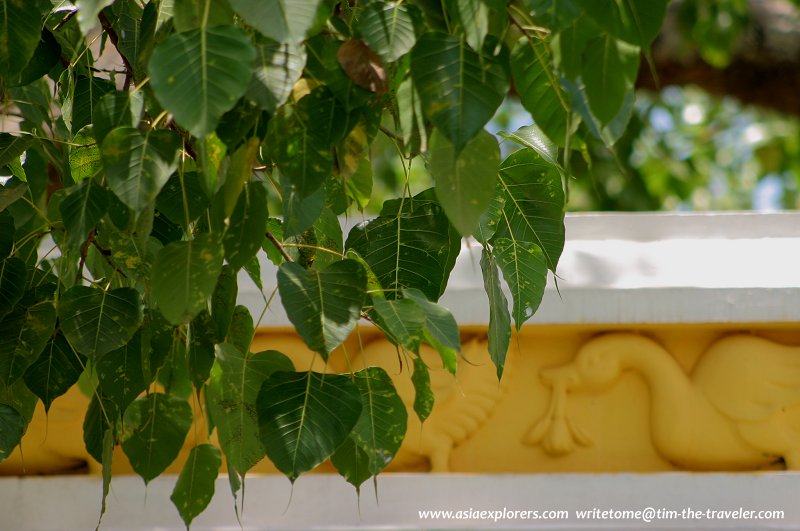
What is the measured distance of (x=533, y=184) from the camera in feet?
3.31

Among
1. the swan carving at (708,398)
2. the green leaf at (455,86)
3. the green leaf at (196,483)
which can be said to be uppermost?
the green leaf at (455,86)

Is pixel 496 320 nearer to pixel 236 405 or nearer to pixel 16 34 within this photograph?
pixel 236 405

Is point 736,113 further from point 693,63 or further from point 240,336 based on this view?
point 240,336

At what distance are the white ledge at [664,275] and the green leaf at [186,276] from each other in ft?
2.44

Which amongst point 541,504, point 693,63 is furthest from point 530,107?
point 693,63

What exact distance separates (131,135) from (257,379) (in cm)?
25

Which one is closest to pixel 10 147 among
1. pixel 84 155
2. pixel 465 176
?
pixel 84 155

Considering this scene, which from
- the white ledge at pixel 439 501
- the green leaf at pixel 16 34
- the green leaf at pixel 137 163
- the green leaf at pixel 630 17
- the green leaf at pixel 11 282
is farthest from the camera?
the white ledge at pixel 439 501

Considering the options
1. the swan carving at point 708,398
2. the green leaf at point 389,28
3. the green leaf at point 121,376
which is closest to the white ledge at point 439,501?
the swan carving at point 708,398

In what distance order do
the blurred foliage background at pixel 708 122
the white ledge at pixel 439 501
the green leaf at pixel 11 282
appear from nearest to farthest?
the green leaf at pixel 11 282
the white ledge at pixel 439 501
the blurred foliage background at pixel 708 122

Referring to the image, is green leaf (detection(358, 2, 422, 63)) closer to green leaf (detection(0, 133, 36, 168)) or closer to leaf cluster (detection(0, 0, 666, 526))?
leaf cluster (detection(0, 0, 666, 526))

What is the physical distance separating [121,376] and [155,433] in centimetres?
7

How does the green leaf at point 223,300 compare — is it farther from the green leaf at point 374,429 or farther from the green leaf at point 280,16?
the green leaf at point 280,16

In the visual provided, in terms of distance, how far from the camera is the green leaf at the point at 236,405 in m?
0.91
